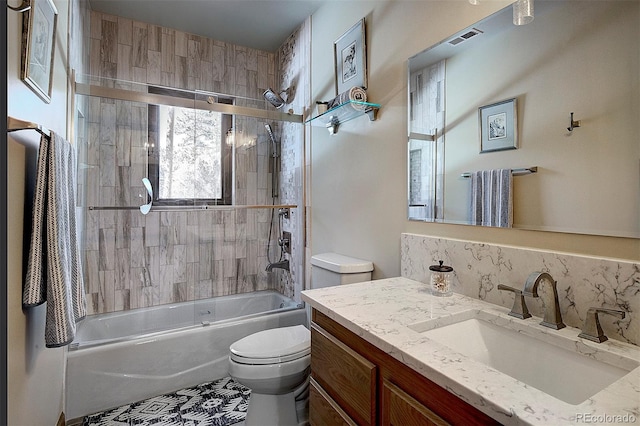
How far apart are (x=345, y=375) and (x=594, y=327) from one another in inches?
29.3

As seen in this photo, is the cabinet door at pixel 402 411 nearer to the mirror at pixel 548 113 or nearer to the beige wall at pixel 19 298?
the mirror at pixel 548 113

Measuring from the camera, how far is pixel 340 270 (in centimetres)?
188

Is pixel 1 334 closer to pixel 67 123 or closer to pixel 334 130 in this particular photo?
pixel 67 123

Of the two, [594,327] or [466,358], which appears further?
[594,327]

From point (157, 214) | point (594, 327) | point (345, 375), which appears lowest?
point (345, 375)

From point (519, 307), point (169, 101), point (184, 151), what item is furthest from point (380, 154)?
point (169, 101)

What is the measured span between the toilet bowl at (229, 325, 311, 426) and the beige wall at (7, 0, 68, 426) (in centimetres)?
78

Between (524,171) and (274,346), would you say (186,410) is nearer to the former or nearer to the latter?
(274,346)

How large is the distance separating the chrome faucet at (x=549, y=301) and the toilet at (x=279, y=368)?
978 mm

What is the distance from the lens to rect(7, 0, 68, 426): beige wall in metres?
1.00

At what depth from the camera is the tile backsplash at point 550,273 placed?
90 cm

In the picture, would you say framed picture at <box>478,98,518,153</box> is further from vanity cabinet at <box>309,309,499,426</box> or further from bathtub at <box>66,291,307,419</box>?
bathtub at <box>66,291,307,419</box>

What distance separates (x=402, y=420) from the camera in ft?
2.85

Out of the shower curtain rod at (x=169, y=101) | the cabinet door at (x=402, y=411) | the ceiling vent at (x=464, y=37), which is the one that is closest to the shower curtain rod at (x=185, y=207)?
the shower curtain rod at (x=169, y=101)
